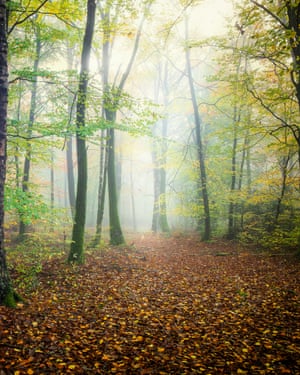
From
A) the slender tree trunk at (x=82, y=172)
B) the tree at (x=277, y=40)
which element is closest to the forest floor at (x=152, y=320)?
the slender tree trunk at (x=82, y=172)

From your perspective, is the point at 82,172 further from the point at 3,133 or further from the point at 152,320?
the point at 152,320

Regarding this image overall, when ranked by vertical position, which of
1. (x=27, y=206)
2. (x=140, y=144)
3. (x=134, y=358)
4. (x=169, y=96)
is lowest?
(x=134, y=358)

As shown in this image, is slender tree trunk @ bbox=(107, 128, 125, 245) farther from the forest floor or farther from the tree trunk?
the tree trunk

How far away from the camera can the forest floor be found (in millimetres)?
3570

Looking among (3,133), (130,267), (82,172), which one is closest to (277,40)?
(3,133)

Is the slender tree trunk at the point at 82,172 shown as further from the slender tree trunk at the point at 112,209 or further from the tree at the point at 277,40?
the tree at the point at 277,40

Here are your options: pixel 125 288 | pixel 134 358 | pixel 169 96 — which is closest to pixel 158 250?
pixel 125 288

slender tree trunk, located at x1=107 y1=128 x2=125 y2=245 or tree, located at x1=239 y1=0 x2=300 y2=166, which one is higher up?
tree, located at x1=239 y1=0 x2=300 y2=166

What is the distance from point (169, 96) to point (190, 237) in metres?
11.5

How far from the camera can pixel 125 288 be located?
6699 mm

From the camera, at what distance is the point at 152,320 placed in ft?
16.4

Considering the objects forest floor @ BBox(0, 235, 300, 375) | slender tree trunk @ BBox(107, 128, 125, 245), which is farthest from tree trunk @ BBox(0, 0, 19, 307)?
slender tree trunk @ BBox(107, 128, 125, 245)

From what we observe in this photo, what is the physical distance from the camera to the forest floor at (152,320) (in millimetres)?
3570

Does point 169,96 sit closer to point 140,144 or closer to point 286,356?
point 140,144
